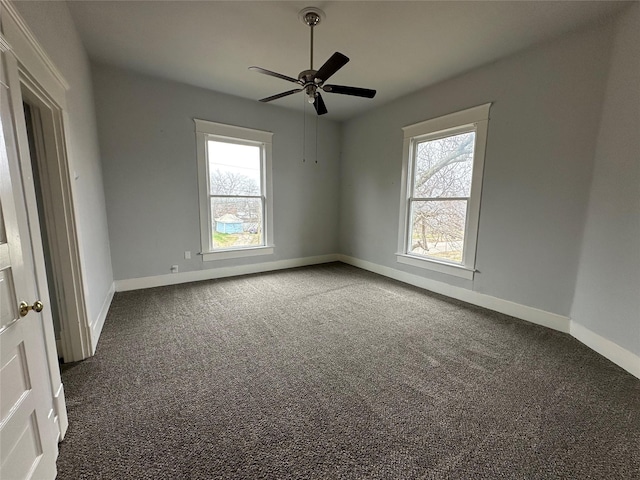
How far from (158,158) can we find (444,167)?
388 cm

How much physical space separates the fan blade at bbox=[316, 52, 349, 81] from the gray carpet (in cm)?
230

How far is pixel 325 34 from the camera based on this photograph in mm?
2543

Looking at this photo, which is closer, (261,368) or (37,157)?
(37,157)

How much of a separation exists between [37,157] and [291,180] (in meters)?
3.34

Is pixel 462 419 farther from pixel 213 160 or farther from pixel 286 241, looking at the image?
pixel 213 160

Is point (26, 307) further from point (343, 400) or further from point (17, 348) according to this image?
point (343, 400)

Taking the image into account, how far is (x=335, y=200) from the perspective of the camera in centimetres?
545

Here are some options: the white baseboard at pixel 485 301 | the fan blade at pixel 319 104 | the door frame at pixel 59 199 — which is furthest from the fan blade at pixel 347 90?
the white baseboard at pixel 485 301

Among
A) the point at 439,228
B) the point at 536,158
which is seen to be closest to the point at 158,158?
the point at 439,228

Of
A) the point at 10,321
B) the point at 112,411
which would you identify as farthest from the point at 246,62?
the point at 112,411

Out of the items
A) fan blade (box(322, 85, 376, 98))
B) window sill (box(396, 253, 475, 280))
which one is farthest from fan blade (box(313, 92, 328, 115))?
window sill (box(396, 253, 475, 280))

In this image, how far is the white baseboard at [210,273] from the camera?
367 cm

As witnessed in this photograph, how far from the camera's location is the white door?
3.10 ft

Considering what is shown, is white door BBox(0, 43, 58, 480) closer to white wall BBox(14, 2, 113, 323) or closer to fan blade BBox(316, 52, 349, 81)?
white wall BBox(14, 2, 113, 323)
